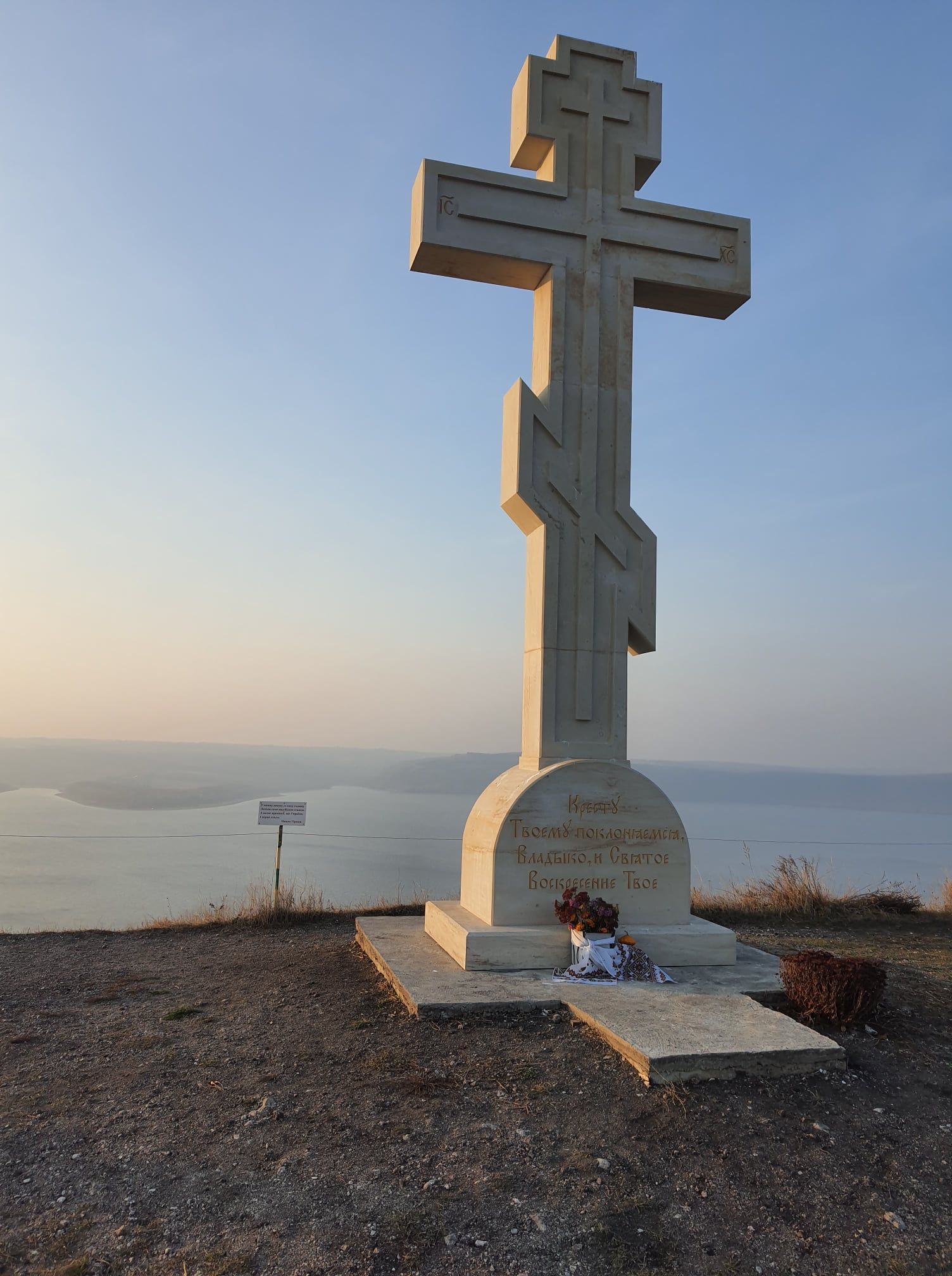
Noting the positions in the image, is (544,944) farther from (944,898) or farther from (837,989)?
(944,898)

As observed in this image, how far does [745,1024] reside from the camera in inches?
205

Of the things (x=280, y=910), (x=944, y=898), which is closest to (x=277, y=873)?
(x=280, y=910)

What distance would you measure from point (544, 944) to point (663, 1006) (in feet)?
3.84

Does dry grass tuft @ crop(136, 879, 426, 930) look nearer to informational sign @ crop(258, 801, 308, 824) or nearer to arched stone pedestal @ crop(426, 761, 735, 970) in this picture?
informational sign @ crop(258, 801, 308, 824)

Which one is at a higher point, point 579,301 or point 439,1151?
point 579,301

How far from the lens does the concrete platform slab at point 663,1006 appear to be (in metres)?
4.69

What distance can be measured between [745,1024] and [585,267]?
5.96 m

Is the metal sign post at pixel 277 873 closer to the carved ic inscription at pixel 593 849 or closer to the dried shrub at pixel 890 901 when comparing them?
the carved ic inscription at pixel 593 849

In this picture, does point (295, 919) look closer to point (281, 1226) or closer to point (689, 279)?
point (281, 1226)

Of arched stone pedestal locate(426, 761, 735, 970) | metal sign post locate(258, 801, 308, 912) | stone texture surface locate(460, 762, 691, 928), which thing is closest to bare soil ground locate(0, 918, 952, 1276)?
arched stone pedestal locate(426, 761, 735, 970)

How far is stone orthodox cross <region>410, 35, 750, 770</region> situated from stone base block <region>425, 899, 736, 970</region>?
51.3 inches

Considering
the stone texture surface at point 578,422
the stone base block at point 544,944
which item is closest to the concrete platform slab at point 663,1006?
the stone base block at point 544,944

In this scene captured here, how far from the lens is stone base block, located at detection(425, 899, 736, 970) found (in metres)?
6.55

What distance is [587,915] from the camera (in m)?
6.57
